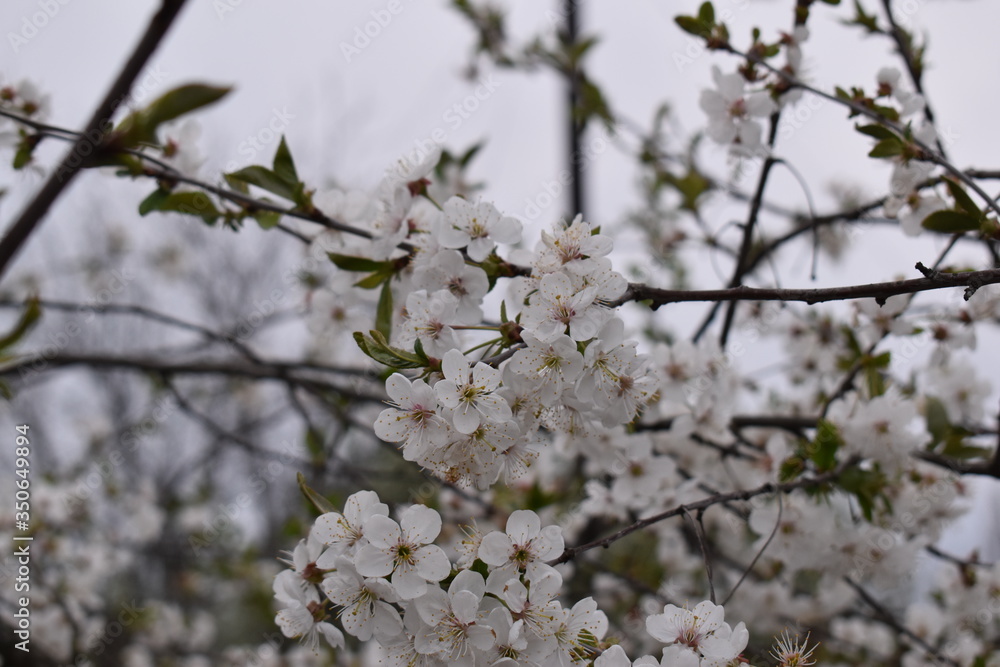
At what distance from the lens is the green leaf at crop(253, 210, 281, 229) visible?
4.12 ft

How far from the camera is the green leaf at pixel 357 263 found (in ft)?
3.88

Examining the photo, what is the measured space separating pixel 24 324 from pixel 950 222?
66.5 inches

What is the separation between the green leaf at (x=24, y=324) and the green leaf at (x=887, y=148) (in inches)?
63.8

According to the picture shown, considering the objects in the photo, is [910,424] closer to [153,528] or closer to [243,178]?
[243,178]

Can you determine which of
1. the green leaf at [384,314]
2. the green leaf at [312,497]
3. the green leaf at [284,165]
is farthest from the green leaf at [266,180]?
the green leaf at [312,497]

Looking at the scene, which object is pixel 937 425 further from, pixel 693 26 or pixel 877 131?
pixel 693 26

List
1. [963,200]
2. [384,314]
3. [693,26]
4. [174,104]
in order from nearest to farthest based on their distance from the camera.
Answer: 1. [174,104]
2. [963,200]
3. [384,314]
4. [693,26]

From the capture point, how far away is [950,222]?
109 centimetres

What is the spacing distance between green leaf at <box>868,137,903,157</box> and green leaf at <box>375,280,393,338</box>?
0.92 metres

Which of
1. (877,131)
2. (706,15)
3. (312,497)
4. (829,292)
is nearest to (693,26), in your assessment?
(706,15)

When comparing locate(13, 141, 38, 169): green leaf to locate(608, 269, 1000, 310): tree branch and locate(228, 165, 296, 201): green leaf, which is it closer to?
locate(228, 165, 296, 201): green leaf

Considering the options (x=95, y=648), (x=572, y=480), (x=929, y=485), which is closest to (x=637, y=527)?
(x=929, y=485)

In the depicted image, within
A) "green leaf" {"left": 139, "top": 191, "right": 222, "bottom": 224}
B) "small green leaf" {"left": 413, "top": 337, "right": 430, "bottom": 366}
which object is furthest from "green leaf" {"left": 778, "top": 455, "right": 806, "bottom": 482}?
"green leaf" {"left": 139, "top": 191, "right": 222, "bottom": 224}

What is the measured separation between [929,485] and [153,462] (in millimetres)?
8569
